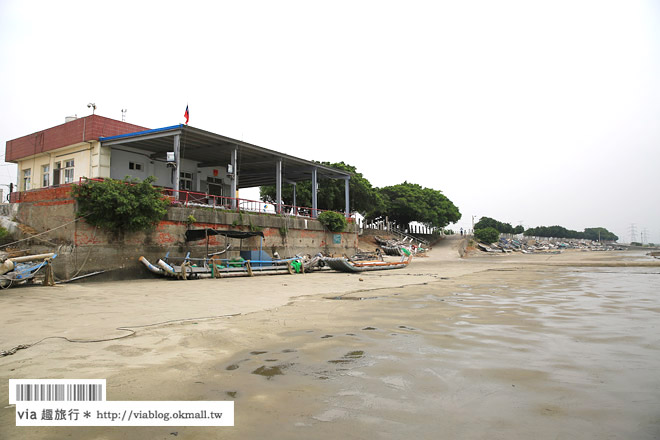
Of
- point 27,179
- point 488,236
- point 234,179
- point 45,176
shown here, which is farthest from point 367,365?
point 488,236

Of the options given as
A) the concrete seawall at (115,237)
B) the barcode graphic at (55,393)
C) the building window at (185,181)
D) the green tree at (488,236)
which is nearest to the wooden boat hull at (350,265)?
the concrete seawall at (115,237)

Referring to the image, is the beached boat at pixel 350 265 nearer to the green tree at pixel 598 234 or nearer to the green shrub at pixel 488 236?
the green shrub at pixel 488 236

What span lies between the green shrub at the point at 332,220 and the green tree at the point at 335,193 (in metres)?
9.37

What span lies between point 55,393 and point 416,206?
55.1 meters

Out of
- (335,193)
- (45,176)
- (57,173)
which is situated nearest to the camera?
(57,173)

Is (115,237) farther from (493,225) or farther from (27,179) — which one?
(493,225)

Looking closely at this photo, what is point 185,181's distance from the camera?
89.8ft

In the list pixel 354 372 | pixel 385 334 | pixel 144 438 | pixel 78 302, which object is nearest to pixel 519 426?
pixel 354 372

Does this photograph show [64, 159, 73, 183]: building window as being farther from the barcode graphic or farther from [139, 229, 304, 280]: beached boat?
the barcode graphic

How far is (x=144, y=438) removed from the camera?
298 cm

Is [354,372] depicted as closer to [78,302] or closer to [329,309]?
[329,309]

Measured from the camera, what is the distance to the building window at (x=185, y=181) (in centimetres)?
2705

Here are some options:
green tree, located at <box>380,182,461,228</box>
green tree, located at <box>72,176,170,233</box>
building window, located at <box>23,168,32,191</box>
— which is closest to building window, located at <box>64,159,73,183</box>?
building window, located at <box>23,168,32,191</box>

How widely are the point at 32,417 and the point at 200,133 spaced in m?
20.1
